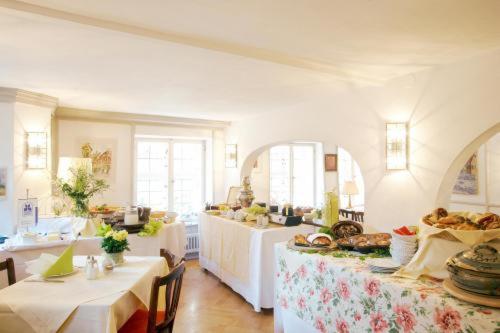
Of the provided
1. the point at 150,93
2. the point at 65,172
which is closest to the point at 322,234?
the point at 150,93

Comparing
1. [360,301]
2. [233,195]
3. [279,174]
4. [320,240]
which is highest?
[279,174]

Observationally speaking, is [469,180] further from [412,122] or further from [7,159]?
[7,159]

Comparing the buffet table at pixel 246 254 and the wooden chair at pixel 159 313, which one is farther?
the buffet table at pixel 246 254

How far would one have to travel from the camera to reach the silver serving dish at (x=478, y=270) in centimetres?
130

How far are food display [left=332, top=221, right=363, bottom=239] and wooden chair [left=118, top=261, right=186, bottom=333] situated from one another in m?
1.13

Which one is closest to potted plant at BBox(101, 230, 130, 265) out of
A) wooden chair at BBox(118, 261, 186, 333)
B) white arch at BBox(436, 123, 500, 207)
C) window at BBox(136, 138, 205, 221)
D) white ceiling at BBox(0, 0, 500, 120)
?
wooden chair at BBox(118, 261, 186, 333)

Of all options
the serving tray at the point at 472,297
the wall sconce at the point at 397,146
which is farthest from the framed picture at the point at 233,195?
the serving tray at the point at 472,297

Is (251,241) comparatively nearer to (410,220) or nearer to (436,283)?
(410,220)

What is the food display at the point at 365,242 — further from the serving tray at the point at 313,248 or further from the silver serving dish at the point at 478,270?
the silver serving dish at the point at 478,270

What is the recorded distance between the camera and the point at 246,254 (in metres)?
3.87

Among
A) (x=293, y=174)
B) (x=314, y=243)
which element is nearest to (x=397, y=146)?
(x=314, y=243)

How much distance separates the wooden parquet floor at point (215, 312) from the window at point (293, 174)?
124 inches

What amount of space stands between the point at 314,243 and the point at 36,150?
356 centimetres

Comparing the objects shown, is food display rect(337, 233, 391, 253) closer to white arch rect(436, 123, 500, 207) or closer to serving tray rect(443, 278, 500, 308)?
serving tray rect(443, 278, 500, 308)
